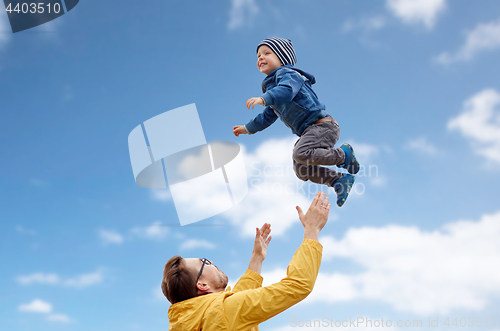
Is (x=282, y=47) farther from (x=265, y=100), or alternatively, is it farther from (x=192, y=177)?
(x=192, y=177)

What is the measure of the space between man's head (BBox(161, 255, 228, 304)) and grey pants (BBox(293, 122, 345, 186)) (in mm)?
1704

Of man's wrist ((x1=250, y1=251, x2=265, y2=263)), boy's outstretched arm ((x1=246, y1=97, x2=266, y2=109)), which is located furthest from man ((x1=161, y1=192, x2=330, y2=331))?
boy's outstretched arm ((x1=246, y1=97, x2=266, y2=109))

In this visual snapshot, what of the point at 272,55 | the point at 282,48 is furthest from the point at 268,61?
the point at 282,48

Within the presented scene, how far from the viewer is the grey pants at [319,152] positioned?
4.82 m

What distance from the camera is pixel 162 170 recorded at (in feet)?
21.0

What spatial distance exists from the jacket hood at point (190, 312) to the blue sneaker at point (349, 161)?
8.20ft

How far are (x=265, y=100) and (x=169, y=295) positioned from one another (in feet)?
6.81

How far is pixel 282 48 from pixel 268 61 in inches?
9.5

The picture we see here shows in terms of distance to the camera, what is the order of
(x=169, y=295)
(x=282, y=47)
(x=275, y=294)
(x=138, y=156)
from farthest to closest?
(x=138, y=156) → (x=282, y=47) → (x=169, y=295) → (x=275, y=294)

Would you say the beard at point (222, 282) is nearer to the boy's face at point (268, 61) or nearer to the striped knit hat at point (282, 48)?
the boy's face at point (268, 61)

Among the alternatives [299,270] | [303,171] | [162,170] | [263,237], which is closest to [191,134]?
[162,170]

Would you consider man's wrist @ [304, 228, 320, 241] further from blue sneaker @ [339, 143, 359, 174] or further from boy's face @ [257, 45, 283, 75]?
boy's face @ [257, 45, 283, 75]

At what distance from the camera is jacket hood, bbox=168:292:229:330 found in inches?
130

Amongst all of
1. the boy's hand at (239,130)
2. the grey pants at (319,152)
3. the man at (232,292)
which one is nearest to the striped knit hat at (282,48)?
the grey pants at (319,152)
